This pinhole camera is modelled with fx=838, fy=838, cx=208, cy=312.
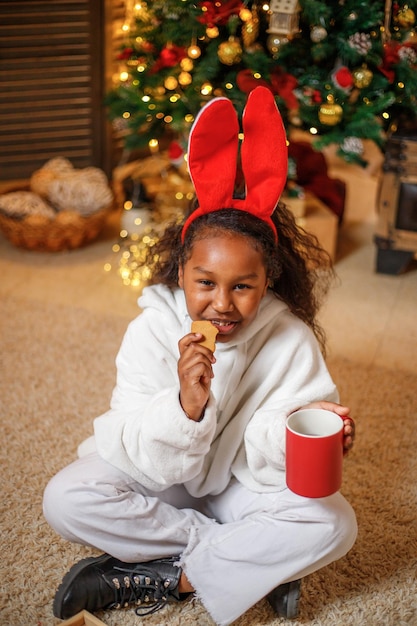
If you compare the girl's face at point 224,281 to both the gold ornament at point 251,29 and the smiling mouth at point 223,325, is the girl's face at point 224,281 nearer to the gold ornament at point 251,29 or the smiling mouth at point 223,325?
the smiling mouth at point 223,325

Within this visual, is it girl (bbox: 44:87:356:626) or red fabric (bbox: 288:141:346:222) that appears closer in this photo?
girl (bbox: 44:87:356:626)

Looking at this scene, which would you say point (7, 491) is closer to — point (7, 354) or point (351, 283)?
point (7, 354)

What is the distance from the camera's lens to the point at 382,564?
1.38m

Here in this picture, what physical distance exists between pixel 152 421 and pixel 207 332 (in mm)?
155

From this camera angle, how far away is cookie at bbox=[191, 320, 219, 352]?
1.16 meters

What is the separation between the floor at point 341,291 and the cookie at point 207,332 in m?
0.95

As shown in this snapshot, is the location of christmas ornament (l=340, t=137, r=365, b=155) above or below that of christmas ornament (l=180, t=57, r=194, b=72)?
below

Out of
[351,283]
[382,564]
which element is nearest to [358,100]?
[351,283]

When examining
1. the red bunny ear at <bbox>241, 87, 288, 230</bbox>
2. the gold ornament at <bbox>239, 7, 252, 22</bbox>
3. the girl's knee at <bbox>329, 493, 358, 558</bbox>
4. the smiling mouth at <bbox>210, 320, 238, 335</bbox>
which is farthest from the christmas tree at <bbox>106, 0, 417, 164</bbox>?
the girl's knee at <bbox>329, 493, 358, 558</bbox>

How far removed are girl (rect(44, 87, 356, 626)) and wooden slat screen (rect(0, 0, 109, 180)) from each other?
1.65m

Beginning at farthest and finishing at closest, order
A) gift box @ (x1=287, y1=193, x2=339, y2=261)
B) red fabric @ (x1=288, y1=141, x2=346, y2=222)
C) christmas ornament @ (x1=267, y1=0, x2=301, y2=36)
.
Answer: red fabric @ (x1=288, y1=141, x2=346, y2=222)
gift box @ (x1=287, y1=193, x2=339, y2=261)
christmas ornament @ (x1=267, y1=0, x2=301, y2=36)

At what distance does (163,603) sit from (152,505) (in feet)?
0.49

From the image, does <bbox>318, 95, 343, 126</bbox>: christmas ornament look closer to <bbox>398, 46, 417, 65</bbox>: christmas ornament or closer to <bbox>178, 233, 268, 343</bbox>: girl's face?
<bbox>398, 46, 417, 65</bbox>: christmas ornament

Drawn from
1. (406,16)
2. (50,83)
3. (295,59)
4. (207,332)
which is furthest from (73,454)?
(50,83)
